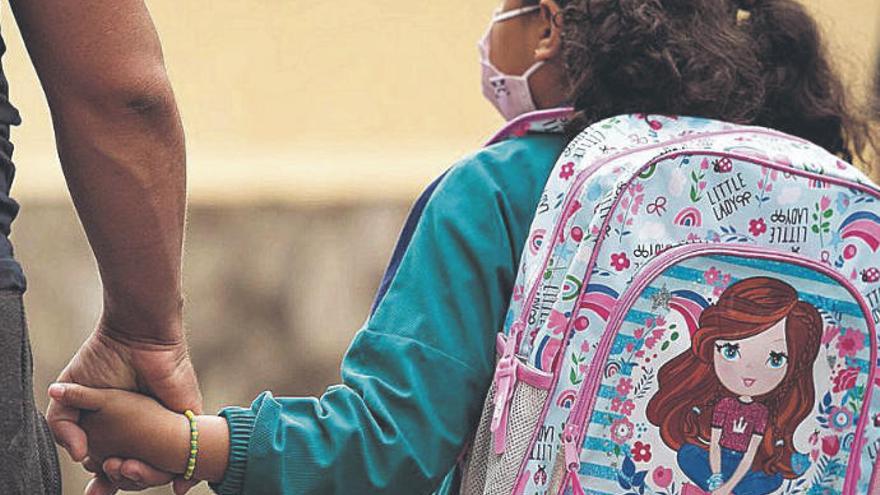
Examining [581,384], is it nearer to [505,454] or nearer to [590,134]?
[505,454]

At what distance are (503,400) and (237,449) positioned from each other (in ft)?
1.18

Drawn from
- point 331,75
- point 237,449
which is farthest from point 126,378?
point 331,75

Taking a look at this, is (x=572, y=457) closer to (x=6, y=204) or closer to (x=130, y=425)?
(x=130, y=425)

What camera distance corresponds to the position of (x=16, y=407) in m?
1.73

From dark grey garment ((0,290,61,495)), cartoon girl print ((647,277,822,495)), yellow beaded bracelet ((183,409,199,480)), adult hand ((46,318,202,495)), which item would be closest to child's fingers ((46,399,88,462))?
adult hand ((46,318,202,495))

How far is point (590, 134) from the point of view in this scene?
7.26 ft

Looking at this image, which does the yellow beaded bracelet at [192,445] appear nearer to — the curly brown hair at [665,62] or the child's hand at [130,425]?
the child's hand at [130,425]

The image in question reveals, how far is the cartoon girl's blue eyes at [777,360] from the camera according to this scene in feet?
6.95

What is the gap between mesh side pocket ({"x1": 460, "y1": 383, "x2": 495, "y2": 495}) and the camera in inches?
85.5

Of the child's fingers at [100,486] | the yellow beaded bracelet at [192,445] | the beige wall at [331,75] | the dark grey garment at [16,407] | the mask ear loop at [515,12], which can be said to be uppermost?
the mask ear loop at [515,12]

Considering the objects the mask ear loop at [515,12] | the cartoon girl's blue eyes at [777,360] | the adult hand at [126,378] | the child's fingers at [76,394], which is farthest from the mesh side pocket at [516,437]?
the mask ear loop at [515,12]

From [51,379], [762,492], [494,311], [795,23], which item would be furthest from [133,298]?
[51,379]

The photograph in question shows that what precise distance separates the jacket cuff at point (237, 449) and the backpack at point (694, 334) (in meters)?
0.32

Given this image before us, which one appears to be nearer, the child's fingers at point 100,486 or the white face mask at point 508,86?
the child's fingers at point 100,486
